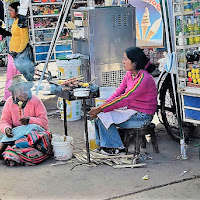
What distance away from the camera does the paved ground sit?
4.46 meters

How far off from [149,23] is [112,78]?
255 centimetres

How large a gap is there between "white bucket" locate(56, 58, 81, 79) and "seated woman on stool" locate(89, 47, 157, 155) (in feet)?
5.09

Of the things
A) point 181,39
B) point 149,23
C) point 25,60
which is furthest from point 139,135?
point 149,23

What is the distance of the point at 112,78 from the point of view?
6.71 meters

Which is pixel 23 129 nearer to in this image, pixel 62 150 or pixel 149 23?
pixel 62 150

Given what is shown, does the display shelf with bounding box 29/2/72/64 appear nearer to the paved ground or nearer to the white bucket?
the white bucket

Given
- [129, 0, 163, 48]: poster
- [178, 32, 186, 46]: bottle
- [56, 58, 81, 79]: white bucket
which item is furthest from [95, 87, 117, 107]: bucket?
[129, 0, 163, 48]: poster

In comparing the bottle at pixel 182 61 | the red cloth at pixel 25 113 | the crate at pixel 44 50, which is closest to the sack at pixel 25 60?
the crate at pixel 44 50

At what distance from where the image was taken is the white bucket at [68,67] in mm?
6852

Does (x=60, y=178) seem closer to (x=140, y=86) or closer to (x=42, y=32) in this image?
(x=140, y=86)

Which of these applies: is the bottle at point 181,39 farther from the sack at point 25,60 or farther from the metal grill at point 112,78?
the sack at point 25,60

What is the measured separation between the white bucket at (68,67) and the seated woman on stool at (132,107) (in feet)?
5.09

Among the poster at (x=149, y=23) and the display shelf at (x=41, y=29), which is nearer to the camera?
the poster at (x=149, y=23)

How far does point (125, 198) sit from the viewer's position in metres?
4.36
